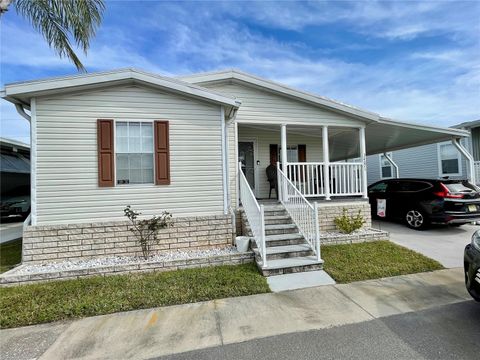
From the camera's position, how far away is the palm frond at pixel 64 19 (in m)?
6.41

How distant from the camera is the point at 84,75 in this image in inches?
205

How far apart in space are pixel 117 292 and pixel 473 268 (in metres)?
4.74

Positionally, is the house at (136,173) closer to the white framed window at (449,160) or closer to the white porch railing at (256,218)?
the white porch railing at (256,218)

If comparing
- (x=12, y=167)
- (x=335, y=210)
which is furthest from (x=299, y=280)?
(x=12, y=167)

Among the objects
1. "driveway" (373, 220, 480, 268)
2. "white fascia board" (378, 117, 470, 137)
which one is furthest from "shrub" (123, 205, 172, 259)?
"white fascia board" (378, 117, 470, 137)

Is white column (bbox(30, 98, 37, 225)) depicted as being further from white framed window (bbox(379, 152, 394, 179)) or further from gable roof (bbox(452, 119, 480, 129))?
white framed window (bbox(379, 152, 394, 179))

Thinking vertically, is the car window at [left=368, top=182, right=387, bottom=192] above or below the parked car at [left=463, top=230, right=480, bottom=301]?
above

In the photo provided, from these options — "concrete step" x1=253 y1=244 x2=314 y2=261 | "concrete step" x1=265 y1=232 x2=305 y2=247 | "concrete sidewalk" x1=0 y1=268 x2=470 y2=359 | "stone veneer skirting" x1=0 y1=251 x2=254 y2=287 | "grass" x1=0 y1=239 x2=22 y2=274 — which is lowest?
"concrete sidewalk" x1=0 y1=268 x2=470 y2=359

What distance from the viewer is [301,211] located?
5.57 meters

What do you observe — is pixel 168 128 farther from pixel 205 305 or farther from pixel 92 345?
pixel 92 345

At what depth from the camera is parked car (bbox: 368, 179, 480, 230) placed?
6758 mm

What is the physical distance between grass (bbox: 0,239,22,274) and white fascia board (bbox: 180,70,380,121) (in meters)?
5.80

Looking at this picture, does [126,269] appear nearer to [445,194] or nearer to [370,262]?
[370,262]

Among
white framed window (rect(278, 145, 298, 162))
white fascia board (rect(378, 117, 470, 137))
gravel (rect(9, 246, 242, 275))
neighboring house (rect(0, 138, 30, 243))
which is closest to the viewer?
gravel (rect(9, 246, 242, 275))
